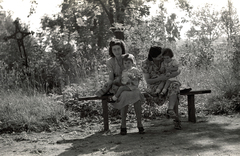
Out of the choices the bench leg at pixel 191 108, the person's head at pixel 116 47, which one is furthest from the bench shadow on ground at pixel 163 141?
the person's head at pixel 116 47

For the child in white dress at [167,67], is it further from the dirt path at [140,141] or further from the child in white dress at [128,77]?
the dirt path at [140,141]

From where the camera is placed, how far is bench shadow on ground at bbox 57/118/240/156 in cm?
368

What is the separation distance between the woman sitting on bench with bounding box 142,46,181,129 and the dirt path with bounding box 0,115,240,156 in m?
0.42

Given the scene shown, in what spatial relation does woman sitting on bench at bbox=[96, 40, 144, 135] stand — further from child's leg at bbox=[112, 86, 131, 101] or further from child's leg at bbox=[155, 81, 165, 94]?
child's leg at bbox=[155, 81, 165, 94]

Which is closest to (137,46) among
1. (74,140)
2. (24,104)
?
(24,104)

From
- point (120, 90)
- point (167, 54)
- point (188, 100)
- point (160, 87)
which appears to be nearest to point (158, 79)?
point (160, 87)

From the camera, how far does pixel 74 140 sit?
471cm

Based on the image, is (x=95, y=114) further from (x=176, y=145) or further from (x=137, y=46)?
(x=137, y=46)

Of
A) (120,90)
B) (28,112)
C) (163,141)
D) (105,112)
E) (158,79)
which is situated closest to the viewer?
(163,141)

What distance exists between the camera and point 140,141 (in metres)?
4.23

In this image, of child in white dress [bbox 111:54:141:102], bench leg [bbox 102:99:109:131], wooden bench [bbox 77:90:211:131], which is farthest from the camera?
bench leg [bbox 102:99:109:131]

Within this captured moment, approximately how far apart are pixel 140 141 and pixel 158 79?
112cm

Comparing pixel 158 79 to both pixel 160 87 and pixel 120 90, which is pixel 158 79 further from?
pixel 120 90

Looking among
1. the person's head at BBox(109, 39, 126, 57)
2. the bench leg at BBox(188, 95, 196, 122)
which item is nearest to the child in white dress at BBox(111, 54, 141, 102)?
the person's head at BBox(109, 39, 126, 57)
